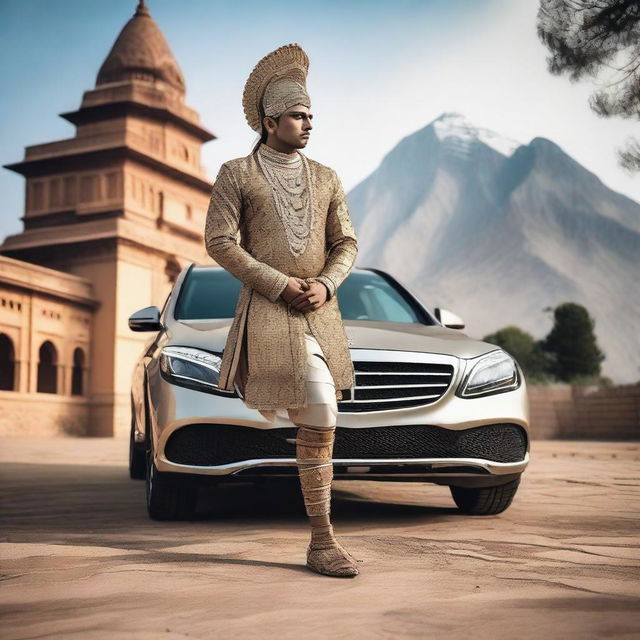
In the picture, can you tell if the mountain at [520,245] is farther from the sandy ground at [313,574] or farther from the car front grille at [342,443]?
the car front grille at [342,443]

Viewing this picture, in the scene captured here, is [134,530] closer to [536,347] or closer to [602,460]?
[602,460]

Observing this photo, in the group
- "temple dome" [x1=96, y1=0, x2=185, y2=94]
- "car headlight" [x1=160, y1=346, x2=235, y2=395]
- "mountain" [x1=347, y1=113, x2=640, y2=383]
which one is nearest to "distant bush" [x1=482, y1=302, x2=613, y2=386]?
"temple dome" [x1=96, y1=0, x2=185, y2=94]

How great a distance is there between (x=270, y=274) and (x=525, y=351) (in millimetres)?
76217

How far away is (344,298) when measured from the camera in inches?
236

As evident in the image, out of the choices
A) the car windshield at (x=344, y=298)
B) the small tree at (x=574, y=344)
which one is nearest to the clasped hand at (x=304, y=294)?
the car windshield at (x=344, y=298)

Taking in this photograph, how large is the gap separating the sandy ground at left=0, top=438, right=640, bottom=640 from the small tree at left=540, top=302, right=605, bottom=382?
63182 millimetres

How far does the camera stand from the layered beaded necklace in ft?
11.1

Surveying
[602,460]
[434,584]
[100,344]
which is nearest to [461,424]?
[434,584]

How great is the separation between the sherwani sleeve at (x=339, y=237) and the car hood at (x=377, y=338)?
1.18 meters

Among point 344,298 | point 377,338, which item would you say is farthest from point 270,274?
point 344,298

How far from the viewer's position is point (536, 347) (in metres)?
75.8

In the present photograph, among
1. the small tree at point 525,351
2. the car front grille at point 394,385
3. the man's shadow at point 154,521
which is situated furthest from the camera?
the small tree at point 525,351

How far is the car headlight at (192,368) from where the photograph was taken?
446cm

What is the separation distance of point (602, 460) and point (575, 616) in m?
9.03
